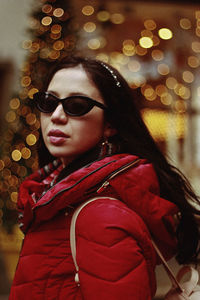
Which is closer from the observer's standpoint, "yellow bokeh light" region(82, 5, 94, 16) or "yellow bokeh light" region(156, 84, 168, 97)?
"yellow bokeh light" region(82, 5, 94, 16)

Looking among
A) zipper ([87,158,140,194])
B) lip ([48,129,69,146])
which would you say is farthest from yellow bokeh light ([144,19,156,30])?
zipper ([87,158,140,194])

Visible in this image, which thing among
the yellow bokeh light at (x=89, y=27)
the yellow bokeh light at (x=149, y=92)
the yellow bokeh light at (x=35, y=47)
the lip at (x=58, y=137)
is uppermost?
the yellow bokeh light at (x=89, y=27)

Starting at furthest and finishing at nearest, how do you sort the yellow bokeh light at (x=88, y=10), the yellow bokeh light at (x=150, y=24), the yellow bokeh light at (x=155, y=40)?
1. the yellow bokeh light at (x=155, y=40)
2. the yellow bokeh light at (x=150, y=24)
3. the yellow bokeh light at (x=88, y=10)

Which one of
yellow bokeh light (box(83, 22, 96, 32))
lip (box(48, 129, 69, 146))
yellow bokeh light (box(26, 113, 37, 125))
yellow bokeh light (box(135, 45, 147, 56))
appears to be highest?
yellow bokeh light (box(83, 22, 96, 32))

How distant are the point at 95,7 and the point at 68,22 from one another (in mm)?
1367

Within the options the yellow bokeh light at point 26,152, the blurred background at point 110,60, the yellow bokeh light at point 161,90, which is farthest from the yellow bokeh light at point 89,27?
the yellow bokeh light at point 26,152

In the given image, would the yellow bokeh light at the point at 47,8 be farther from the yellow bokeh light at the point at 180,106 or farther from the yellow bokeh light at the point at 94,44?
the yellow bokeh light at the point at 180,106

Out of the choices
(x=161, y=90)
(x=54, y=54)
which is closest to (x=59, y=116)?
(x=54, y=54)

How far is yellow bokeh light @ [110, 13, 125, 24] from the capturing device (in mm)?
5203

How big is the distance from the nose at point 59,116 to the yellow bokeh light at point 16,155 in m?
2.66

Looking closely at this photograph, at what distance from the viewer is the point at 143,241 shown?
97cm

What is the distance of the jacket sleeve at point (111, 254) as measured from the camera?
2.88 feet

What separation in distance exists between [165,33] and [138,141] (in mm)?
4569

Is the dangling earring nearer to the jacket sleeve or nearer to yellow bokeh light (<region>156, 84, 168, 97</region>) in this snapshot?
the jacket sleeve
